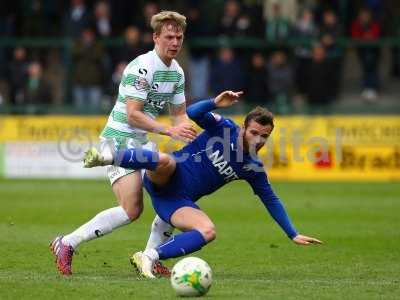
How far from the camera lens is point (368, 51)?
26125 millimetres

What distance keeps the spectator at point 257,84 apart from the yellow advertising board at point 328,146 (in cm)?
158

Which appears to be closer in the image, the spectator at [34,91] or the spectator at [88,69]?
the spectator at [88,69]

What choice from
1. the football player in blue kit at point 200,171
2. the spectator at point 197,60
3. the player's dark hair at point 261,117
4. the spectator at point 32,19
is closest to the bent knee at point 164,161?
the football player in blue kit at point 200,171


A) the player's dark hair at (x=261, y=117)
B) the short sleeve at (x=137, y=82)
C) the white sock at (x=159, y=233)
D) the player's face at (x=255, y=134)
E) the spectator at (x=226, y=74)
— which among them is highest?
the short sleeve at (x=137, y=82)

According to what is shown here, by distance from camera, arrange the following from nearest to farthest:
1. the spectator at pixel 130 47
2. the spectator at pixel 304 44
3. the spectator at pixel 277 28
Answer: the spectator at pixel 130 47, the spectator at pixel 304 44, the spectator at pixel 277 28

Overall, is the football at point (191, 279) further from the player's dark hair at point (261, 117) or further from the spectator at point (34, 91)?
the spectator at point (34, 91)

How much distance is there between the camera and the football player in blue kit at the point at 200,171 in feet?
30.1

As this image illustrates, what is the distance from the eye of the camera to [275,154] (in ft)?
75.7

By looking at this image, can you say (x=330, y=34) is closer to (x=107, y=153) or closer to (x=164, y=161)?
(x=164, y=161)

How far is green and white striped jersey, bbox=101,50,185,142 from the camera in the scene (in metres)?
9.83

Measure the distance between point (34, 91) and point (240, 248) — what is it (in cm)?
1371

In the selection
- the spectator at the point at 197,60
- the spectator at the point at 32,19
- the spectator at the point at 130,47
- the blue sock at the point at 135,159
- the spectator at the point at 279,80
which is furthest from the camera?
the spectator at the point at 32,19

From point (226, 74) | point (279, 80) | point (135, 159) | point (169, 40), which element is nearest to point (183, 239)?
point (135, 159)

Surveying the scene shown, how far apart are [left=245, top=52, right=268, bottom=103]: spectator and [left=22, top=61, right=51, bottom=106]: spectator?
4809 mm
